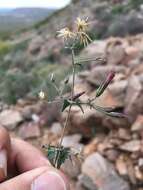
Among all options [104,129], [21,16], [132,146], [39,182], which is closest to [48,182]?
[39,182]

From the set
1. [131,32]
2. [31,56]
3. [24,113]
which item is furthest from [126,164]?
[31,56]

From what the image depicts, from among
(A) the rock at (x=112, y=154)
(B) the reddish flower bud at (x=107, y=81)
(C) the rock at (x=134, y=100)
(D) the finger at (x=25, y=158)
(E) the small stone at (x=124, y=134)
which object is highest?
(B) the reddish flower bud at (x=107, y=81)

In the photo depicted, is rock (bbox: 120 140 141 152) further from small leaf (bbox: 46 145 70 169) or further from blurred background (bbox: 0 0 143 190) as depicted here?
small leaf (bbox: 46 145 70 169)

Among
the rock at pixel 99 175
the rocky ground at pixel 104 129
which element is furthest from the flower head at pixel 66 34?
the rock at pixel 99 175

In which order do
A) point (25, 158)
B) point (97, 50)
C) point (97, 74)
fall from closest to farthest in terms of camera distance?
point (25, 158), point (97, 74), point (97, 50)

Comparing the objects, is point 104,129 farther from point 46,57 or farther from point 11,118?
point 46,57

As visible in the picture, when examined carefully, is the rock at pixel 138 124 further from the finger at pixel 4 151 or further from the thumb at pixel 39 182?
the thumb at pixel 39 182

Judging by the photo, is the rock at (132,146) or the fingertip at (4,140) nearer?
the fingertip at (4,140)
